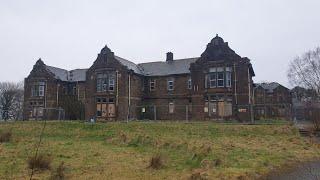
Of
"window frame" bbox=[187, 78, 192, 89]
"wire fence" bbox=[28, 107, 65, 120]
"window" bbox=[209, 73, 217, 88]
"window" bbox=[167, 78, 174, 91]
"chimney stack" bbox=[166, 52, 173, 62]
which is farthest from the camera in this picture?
"chimney stack" bbox=[166, 52, 173, 62]

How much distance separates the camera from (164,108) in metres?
51.1

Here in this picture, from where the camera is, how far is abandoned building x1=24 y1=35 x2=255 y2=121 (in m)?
43.5

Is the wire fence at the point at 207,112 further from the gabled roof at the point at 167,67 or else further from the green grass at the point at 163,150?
the green grass at the point at 163,150

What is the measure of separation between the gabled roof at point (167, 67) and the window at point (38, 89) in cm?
1626

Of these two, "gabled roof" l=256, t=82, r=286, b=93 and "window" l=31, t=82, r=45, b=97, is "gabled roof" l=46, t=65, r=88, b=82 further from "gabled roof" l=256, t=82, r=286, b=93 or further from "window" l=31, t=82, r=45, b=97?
"gabled roof" l=256, t=82, r=286, b=93

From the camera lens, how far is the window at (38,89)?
57.2 meters

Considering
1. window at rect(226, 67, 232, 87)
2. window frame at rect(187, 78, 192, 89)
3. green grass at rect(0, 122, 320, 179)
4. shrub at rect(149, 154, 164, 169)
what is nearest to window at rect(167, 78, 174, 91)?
window frame at rect(187, 78, 192, 89)

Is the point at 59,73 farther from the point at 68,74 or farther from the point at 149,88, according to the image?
the point at 149,88

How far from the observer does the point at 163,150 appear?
869 inches

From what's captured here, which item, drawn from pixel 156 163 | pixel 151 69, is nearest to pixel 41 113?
pixel 151 69

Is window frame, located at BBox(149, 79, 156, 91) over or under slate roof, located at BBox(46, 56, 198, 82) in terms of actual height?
under

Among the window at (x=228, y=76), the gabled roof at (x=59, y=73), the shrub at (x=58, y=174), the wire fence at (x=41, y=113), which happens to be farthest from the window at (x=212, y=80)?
the shrub at (x=58, y=174)

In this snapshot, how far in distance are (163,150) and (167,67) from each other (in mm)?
32515

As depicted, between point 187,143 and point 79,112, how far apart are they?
109ft
